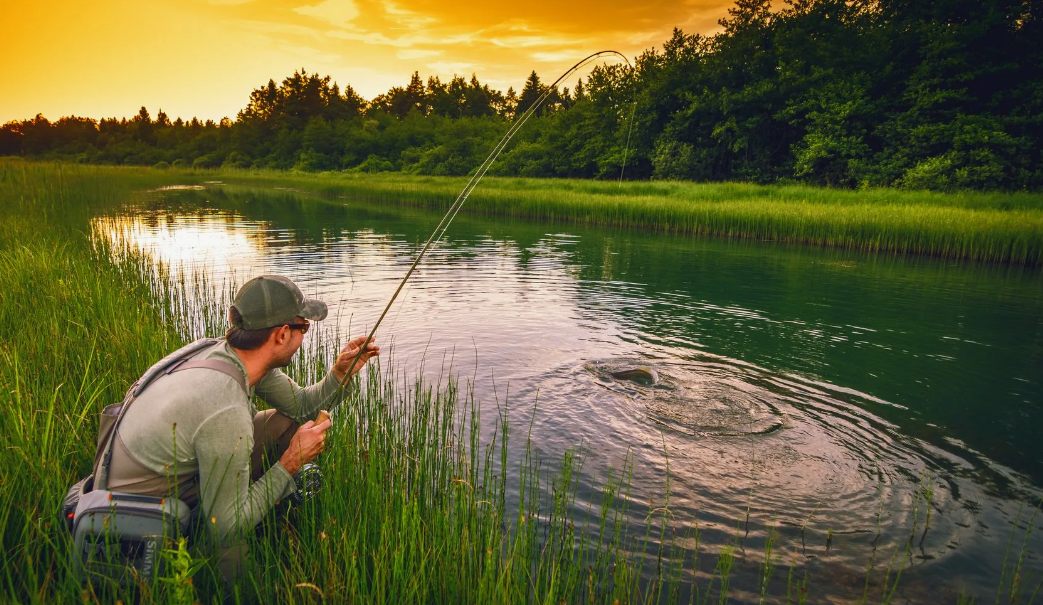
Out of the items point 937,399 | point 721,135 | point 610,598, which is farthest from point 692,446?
point 721,135

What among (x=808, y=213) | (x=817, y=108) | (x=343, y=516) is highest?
(x=817, y=108)

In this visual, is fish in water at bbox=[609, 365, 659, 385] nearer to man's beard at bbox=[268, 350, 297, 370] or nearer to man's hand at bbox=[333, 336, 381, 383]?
man's hand at bbox=[333, 336, 381, 383]

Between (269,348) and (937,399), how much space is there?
7.19 meters

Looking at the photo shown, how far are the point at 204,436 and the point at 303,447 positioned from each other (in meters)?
0.51

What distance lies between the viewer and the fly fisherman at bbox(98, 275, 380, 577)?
2.24m

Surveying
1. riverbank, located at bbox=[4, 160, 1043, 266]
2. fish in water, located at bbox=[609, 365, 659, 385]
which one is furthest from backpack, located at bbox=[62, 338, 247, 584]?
riverbank, located at bbox=[4, 160, 1043, 266]

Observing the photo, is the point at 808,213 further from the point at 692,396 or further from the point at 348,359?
the point at 348,359

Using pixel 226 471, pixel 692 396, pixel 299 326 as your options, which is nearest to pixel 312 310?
pixel 299 326

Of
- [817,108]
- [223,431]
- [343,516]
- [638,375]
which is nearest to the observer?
[223,431]

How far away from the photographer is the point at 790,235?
1994cm

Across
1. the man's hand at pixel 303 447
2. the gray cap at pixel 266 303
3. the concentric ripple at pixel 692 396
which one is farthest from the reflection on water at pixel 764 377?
the gray cap at pixel 266 303

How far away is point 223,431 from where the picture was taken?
2295 millimetres

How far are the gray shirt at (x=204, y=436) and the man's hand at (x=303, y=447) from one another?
0.23 m

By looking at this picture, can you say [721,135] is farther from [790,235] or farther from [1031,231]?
[1031,231]
